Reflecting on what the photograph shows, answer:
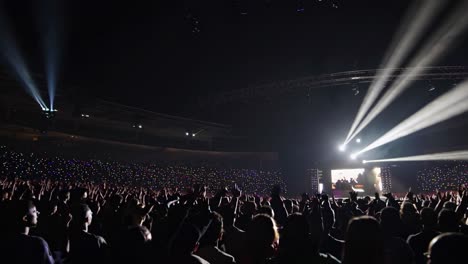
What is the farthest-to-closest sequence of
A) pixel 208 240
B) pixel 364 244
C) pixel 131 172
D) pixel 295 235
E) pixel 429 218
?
pixel 131 172 < pixel 429 218 < pixel 208 240 < pixel 295 235 < pixel 364 244

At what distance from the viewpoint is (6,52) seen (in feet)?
37.2

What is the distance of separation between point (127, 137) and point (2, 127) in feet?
25.4

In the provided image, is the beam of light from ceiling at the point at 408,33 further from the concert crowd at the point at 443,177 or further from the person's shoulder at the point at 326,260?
the person's shoulder at the point at 326,260

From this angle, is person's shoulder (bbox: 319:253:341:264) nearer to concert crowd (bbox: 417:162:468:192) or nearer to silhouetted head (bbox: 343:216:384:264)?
silhouetted head (bbox: 343:216:384:264)

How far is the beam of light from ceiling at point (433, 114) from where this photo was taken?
17936mm

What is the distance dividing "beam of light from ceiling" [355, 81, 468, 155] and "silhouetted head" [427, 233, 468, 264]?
61.2ft

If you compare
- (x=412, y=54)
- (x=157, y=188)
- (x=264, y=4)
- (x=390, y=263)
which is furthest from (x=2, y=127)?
(x=412, y=54)

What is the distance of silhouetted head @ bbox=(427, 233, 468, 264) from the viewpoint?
161 centimetres

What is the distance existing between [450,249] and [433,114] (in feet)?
79.4

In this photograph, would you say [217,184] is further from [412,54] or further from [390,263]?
[390,263]

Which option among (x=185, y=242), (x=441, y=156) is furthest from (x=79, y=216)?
(x=441, y=156)

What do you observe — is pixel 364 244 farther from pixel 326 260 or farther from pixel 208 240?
pixel 208 240

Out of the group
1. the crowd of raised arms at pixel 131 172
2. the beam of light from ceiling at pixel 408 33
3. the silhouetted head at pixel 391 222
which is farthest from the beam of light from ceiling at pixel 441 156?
the silhouetted head at pixel 391 222

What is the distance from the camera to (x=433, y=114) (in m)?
21.4
